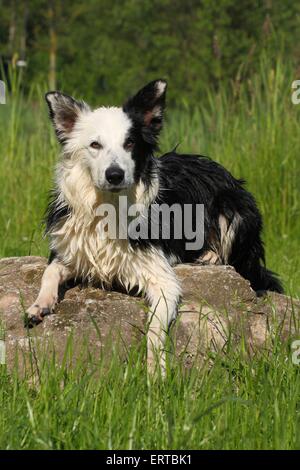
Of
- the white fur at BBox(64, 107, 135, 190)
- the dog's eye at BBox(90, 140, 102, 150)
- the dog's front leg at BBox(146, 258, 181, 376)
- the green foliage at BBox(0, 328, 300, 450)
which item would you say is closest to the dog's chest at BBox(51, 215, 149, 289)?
the dog's front leg at BBox(146, 258, 181, 376)

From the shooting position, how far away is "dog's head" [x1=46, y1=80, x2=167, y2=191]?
439cm

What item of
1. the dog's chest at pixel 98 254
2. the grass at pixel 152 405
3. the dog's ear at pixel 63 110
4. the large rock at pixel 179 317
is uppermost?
the dog's ear at pixel 63 110

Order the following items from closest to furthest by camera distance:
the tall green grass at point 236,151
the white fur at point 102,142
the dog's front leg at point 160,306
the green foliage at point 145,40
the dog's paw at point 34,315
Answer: the dog's front leg at point 160,306 → the dog's paw at point 34,315 → the white fur at point 102,142 → the tall green grass at point 236,151 → the green foliage at point 145,40

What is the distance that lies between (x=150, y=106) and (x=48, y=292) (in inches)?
47.2

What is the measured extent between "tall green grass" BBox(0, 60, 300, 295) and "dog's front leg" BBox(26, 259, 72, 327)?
2.37 meters

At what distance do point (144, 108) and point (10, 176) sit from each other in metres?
3.18

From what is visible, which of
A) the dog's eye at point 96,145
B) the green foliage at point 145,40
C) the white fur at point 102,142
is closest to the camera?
the white fur at point 102,142

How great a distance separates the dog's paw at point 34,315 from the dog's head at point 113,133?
69cm

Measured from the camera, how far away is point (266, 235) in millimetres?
7578

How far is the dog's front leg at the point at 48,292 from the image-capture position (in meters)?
4.25

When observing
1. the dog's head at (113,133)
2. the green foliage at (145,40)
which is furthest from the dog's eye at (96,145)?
the green foliage at (145,40)

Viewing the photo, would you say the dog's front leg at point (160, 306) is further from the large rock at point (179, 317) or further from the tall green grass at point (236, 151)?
the tall green grass at point (236, 151)

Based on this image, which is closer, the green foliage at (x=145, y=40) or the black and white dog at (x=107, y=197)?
the black and white dog at (x=107, y=197)
